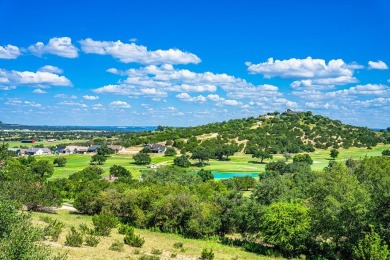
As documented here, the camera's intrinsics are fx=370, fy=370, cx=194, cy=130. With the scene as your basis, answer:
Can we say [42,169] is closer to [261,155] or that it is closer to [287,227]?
[287,227]

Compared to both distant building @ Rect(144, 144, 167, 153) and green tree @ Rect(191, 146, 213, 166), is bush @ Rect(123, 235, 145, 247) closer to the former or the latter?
green tree @ Rect(191, 146, 213, 166)

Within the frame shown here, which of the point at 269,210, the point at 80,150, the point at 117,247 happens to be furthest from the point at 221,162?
the point at 117,247

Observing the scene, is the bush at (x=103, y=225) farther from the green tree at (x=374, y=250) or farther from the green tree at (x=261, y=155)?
the green tree at (x=261, y=155)

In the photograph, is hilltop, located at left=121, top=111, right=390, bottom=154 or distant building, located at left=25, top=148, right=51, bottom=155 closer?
hilltop, located at left=121, top=111, right=390, bottom=154

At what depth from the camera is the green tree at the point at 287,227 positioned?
3784cm

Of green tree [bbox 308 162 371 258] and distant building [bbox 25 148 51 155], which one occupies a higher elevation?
green tree [bbox 308 162 371 258]

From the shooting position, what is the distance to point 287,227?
1495 inches

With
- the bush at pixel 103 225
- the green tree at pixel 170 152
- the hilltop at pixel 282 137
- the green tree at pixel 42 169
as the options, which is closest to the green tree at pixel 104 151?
the hilltop at pixel 282 137

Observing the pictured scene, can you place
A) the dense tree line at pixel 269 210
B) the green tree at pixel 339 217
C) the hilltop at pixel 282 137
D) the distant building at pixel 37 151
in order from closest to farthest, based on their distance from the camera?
the dense tree line at pixel 269 210
the green tree at pixel 339 217
the hilltop at pixel 282 137
the distant building at pixel 37 151

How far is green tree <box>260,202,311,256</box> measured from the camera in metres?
37.8

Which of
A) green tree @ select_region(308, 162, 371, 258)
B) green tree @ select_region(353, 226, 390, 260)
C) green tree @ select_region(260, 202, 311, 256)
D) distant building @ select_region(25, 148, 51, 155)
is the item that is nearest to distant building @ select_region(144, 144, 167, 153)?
distant building @ select_region(25, 148, 51, 155)

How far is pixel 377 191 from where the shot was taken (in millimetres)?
33844

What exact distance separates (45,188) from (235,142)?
375 ft

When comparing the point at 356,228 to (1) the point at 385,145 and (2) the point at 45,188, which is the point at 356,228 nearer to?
(2) the point at 45,188
